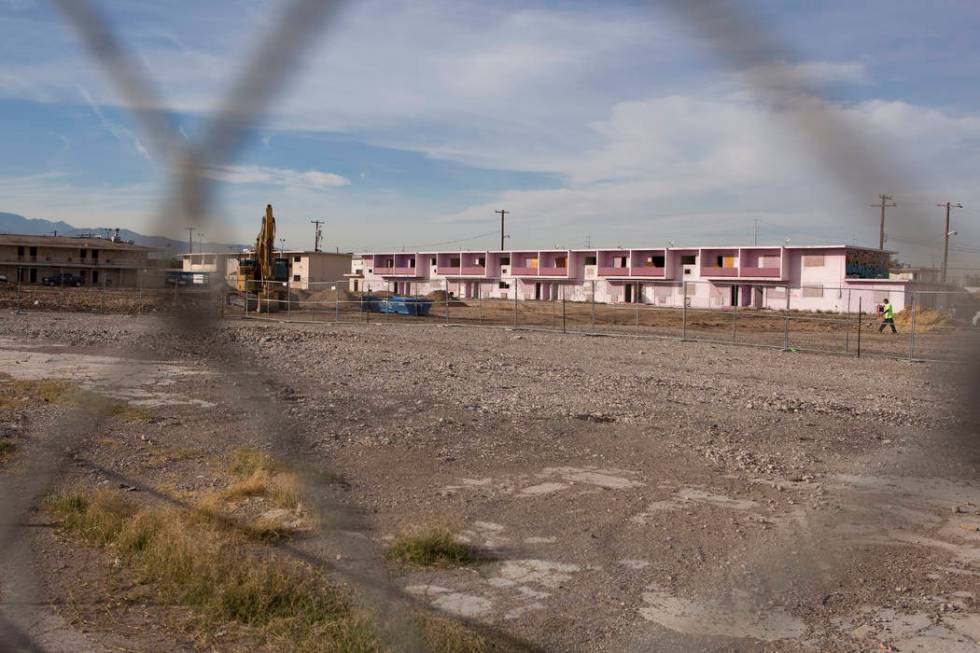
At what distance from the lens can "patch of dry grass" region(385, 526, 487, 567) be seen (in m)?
5.82

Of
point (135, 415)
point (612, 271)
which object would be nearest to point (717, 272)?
point (612, 271)

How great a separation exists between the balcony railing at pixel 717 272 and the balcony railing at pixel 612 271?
9941mm

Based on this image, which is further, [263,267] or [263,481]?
[263,481]

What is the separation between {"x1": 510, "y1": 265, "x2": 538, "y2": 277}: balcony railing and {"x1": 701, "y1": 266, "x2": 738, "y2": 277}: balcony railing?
1946 centimetres

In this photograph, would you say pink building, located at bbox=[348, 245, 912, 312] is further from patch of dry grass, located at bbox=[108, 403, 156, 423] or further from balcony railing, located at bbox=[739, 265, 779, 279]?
patch of dry grass, located at bbox=[108, 403, 156, 423]

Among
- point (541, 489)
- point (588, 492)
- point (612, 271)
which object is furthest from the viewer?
point (612, 271)

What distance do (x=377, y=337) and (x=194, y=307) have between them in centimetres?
2537

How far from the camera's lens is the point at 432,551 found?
5.91 meters

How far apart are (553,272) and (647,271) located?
9876 mm

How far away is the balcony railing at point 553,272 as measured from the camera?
73875mm

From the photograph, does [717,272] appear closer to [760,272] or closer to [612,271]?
[612,271]

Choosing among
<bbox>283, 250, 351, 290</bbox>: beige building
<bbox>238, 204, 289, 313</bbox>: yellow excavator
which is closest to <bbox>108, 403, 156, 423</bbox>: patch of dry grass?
<bbox>238, 204, 289, 313</bbox>: yellow excavator

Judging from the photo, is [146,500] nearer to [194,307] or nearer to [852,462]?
[194,307]

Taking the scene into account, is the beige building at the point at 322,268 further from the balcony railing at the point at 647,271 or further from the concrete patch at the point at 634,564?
the balcony railing at the point at 647,271
